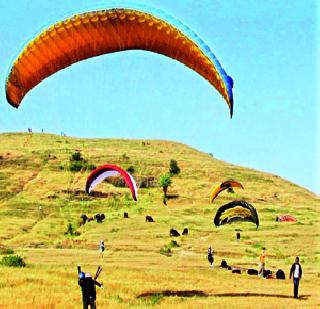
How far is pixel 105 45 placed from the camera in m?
17.0

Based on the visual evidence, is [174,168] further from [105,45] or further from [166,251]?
[105,45]

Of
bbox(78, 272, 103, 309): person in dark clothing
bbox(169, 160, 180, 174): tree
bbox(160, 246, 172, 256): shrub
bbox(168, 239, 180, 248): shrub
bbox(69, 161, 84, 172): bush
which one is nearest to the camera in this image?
bbox(78, 272, 103, 309): person in dark clothing

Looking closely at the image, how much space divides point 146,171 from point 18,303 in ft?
298

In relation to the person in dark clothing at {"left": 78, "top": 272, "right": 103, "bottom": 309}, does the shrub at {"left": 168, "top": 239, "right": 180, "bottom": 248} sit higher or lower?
higher

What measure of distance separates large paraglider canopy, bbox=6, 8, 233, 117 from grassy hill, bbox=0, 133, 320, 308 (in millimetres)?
6432

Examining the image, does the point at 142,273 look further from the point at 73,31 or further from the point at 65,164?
the point at 65,164

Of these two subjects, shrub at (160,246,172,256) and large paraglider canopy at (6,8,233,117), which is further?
shrub at (160,246,172,256)

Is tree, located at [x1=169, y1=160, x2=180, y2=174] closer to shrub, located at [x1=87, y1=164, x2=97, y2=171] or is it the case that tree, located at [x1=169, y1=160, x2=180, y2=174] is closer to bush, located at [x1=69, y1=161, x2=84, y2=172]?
shrub, located at [x1=87, y1=164, x2=97, y2=171]

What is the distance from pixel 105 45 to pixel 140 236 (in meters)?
37.7

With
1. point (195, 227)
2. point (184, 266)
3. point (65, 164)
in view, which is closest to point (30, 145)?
point (65, 164)

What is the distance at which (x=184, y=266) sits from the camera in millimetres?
33188

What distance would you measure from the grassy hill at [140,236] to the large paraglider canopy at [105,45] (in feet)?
21.1

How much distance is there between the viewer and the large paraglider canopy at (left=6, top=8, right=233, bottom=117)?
1602 cm

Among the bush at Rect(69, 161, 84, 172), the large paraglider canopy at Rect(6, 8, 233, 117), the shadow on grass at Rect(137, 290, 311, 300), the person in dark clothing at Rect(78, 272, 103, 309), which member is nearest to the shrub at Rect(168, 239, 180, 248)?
the shadow on grass at Rect(137, 290, 311, 300)
